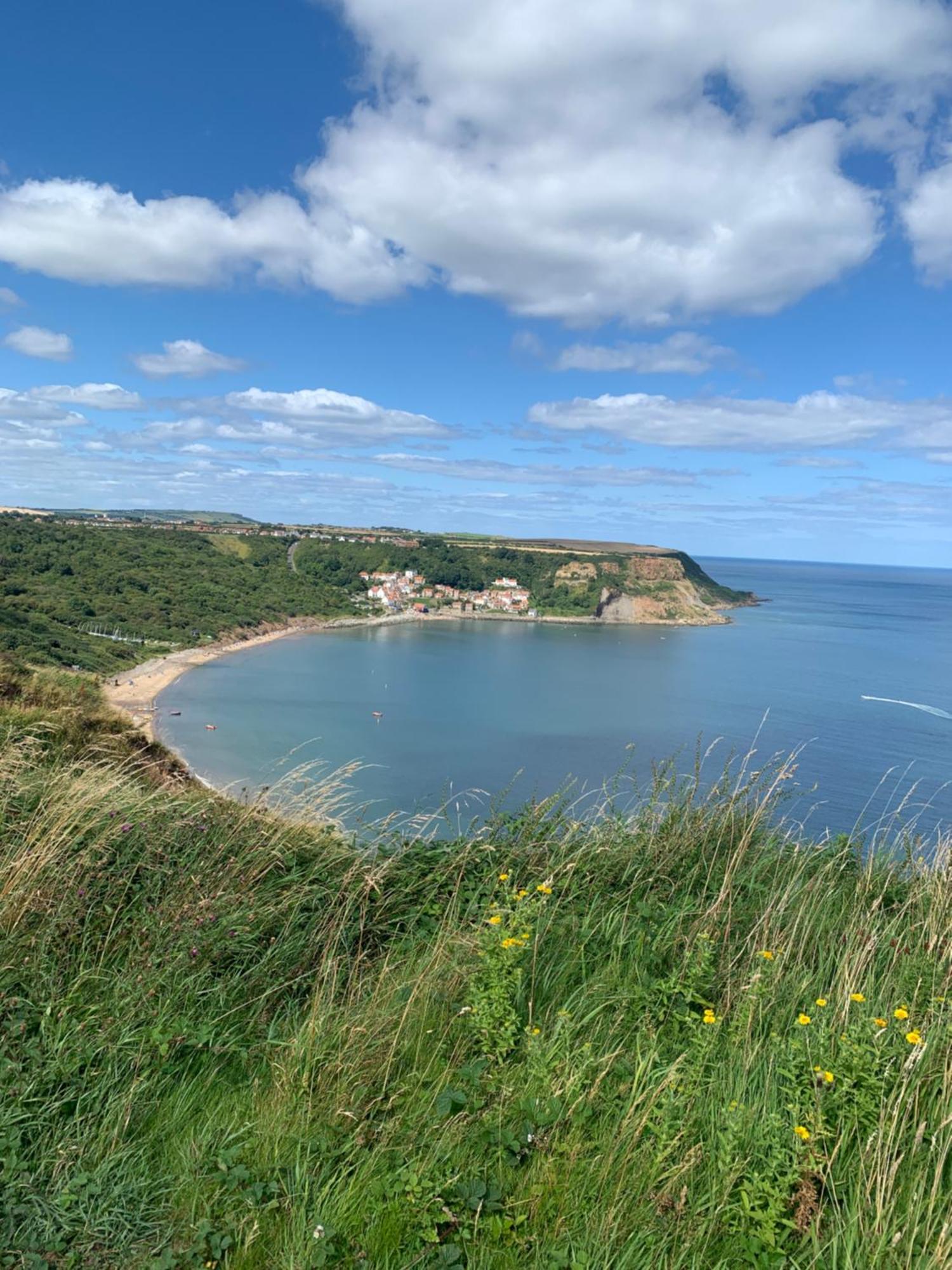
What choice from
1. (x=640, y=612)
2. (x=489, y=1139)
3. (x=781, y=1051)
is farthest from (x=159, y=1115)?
(x=640, y=612)

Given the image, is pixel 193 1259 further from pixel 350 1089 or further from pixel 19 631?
pixel 19 631

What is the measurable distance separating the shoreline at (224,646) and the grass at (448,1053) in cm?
943

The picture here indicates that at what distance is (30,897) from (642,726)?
48157 mm

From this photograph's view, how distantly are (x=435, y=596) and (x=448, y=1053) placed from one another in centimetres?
11653

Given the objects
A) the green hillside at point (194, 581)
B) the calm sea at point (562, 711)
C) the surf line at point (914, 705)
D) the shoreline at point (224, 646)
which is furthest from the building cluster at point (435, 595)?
the surf line at point (914, 705)

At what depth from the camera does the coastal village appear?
374 ft

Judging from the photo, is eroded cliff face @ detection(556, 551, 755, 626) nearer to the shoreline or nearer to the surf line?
the shoreline

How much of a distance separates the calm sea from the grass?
11102 millimetres

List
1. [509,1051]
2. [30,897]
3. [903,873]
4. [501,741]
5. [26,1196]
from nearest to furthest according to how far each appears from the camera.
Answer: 1. [26,1196]
2. [509,1051]
3. [30,897]
4. [903,873]
5. [501,741]

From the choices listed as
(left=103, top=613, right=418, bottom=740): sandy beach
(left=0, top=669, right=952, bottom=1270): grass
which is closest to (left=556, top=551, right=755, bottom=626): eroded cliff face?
(left=103, top=613, right=418, bottom=740): sandy beach

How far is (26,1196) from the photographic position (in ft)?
6.01

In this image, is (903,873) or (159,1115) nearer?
(159,1115)

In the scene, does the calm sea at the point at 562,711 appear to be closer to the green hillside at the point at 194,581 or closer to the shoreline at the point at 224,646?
the shoreline at the point at 224,646

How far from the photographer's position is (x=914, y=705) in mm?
53531
